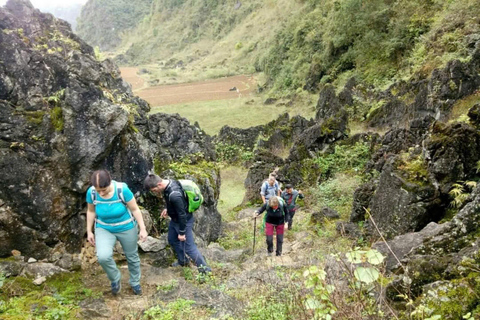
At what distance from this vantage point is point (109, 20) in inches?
4906

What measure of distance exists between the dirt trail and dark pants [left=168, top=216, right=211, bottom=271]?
3548 cm

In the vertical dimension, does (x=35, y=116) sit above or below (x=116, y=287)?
above

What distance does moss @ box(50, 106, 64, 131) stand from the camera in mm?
5457

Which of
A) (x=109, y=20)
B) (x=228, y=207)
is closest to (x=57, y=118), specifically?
(x=228, y=207)

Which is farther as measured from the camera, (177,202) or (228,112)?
(228,112)

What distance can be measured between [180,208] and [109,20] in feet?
446

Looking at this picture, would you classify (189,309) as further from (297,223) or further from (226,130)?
(226,130)

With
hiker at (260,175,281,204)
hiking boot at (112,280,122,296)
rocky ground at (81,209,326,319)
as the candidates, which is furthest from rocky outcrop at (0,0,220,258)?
hiker at (260,175,281,204)

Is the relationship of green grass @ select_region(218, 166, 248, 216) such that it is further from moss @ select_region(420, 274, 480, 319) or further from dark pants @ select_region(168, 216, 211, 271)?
moss @ select_region(420, 274, 480, 319)

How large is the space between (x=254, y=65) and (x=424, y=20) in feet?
112

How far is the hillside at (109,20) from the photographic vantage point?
399 ft

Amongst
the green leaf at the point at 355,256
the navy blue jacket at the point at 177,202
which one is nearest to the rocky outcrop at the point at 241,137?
the navy blue jacket at the point at 177,202

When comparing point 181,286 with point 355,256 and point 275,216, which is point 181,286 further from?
point 355,256

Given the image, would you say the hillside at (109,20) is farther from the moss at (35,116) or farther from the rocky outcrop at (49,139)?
the moss at (35,116)
